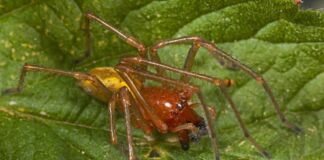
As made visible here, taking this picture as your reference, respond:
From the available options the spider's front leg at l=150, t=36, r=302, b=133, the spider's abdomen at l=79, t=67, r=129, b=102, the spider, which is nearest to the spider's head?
the spider

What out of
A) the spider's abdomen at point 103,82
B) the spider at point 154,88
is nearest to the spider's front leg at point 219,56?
the spider at point 154,88

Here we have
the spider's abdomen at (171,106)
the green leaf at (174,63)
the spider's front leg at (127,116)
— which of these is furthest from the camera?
the spider's abdomen at (171,106)

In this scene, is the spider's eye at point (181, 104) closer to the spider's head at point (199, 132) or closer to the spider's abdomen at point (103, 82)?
the spider's head at point (199, 132)

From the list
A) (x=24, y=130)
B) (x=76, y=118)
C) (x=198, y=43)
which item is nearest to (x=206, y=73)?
(x=198, y=43)

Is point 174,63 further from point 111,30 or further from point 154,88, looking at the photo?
point 111,30

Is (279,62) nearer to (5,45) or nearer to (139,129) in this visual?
(139,129)

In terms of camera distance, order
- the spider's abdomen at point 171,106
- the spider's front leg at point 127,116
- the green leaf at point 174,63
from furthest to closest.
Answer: the spider's abdomen at point 171,106
the green leaf at point 174,63
the spider's front leg at point 127,116

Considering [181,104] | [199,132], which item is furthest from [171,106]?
[199,132]
